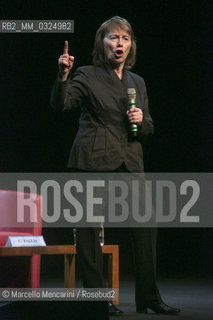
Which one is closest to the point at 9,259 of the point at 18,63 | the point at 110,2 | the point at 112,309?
the point at 112,309

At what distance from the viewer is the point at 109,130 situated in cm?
211

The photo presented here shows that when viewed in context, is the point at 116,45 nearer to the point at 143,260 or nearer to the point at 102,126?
the point at 102,126

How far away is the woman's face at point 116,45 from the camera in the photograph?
2.16m

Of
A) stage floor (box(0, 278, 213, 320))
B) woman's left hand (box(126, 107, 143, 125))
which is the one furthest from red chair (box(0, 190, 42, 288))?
woman's left hand (box(126, 107, 143, 125))

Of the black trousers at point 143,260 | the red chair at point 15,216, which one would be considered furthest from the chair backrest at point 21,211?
the black trousers at point 143,260

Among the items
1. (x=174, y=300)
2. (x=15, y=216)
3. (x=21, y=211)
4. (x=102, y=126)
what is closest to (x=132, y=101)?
(x=102, y=126)

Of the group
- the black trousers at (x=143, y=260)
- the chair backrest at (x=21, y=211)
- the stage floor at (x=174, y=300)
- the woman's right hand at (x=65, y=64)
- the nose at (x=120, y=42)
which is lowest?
the stage floor at (x=174, y=300)

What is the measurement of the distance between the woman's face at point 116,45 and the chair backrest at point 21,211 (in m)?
1.74

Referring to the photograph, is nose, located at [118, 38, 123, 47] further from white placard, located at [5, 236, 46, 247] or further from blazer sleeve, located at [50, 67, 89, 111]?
white placard, located at [5, 236, 46, 247]

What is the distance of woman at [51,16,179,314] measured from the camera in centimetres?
207

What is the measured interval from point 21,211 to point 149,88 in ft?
6.11

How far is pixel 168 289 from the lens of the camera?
3445 mm

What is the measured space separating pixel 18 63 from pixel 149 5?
1283mm

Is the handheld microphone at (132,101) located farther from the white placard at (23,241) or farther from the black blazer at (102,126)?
the white placard at (23,241)
